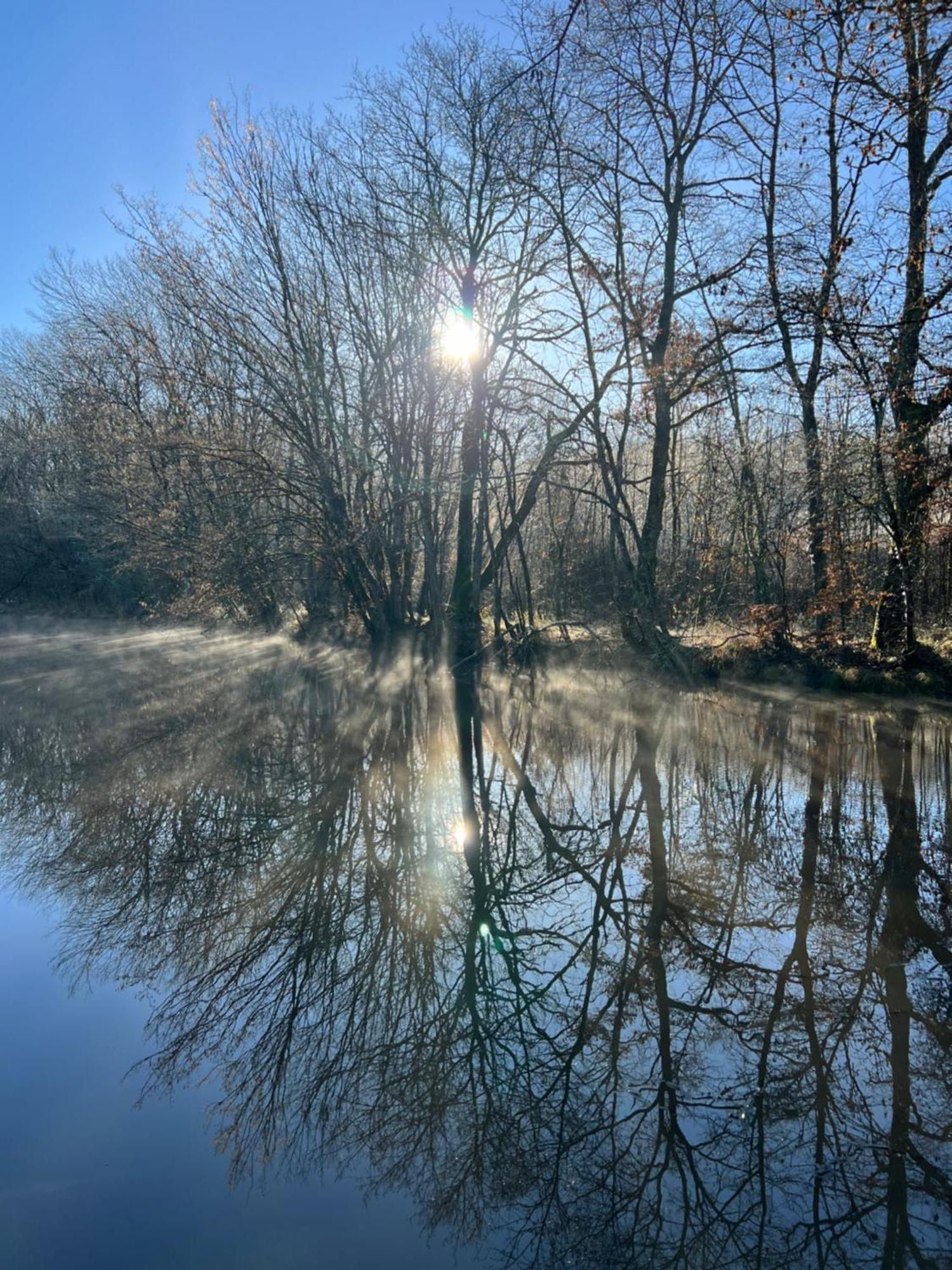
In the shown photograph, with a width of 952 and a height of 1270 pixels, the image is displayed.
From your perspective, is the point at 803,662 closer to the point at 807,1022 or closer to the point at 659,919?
the point at 659,919

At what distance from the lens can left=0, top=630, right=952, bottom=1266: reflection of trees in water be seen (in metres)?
2.84

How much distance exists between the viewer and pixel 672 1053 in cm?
352

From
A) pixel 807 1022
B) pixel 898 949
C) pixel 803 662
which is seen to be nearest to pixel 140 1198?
pixel 807 1022

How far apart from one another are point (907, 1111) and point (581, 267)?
46.0 ft

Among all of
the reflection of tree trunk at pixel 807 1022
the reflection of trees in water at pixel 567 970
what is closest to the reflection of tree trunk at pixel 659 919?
the reflection of trees in water at pixel 567 970

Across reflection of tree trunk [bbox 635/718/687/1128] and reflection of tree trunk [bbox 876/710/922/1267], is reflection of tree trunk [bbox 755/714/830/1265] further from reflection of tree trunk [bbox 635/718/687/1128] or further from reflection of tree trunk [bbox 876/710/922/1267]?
reflection of tree trunk [bbox 635/718/687/1128]

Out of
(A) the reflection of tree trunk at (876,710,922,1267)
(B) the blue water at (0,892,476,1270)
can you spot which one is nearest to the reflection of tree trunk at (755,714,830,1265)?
(A) the reflection of tree trunk at (876,710,922,1267)

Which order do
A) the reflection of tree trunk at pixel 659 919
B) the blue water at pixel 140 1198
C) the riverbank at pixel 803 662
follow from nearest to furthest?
the blue water at pixel 140 1198, the reflection of tree trunk at pixel 659 919, the riverbank at pixel 803 662

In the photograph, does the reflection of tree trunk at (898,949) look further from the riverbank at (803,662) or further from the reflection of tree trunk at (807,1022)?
the riverbank at (803,662)

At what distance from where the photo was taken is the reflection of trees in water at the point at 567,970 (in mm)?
2836

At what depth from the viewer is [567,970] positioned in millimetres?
4285

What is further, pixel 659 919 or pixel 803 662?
pixel 803 662

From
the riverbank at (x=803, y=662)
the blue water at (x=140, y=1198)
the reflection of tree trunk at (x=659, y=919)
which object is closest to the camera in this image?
the blue water at (x=140, y=1198)

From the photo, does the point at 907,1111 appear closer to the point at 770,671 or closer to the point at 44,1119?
the point at 44,1119
